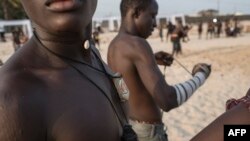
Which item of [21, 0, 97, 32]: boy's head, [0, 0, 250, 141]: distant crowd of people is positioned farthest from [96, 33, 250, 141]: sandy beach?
[21, 0, 97, 32]: boy's head

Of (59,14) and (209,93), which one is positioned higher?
(59,14)

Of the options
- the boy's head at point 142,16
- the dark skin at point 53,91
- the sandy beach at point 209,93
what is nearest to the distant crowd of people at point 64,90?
the dark skin at point 53,91

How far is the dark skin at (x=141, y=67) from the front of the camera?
7.41 feet

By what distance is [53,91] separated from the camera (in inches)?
44.2

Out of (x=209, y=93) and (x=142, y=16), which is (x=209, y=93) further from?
(x=142, y=16)

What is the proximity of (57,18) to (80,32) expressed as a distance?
12 centimetres

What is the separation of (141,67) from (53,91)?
1293 millimetres

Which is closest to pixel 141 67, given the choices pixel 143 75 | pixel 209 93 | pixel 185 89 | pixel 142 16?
pixel 143 75

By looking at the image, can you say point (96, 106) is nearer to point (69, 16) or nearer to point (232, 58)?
point (69, 16)

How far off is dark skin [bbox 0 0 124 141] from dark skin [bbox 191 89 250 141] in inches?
11.8

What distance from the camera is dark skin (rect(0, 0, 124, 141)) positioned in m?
1.02

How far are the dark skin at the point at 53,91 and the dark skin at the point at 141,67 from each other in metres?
0.97

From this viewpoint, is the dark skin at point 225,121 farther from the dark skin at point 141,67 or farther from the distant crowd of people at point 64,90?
the dark skin at point 141,67

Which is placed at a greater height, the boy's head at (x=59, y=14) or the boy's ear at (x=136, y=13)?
the boy's head at (x=59, y=14)
